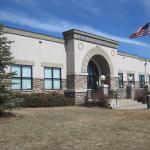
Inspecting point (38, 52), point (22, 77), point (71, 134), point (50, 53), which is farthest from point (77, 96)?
point (71, 134)

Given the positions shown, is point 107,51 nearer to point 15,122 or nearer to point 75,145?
point 15,122

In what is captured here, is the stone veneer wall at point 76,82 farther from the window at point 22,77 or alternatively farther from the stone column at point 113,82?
the stone column at point 113,82

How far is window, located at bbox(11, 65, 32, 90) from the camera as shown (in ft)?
74.2

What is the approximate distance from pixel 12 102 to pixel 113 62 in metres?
17.8

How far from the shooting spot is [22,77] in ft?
75.8

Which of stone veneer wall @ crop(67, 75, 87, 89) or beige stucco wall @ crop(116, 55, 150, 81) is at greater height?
beige stucco wall @ crop(116, 55, 150, 81)

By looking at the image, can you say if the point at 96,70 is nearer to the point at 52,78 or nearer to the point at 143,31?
the point at 52,78

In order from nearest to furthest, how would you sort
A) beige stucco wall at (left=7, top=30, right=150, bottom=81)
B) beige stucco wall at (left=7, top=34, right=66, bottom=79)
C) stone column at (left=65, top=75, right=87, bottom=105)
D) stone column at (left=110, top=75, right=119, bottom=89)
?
beige stucco wall at (left=7, top=34, right=66, bottom=79) → beige stucco wall at (left=7, top=30, right=150, bottom=81) → stone column at (left=65, top=75, right=87, bottom=105) → stone column at (left=110, top=75, right=119, bottom=89)

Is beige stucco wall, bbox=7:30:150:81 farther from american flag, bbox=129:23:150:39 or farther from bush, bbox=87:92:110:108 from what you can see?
american flag, bbox=129:23:150:39

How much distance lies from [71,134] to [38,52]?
568 inches

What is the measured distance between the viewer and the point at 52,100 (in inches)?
894

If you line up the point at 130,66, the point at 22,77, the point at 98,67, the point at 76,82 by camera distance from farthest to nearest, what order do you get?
the point at 130,66 → the point at 98,67 → the point at 76,82 → the point at 22,77

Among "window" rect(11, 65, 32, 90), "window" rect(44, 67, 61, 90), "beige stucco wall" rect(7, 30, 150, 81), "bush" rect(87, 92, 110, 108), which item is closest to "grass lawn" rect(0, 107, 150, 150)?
"window" rect(11, 65, 32, 90)

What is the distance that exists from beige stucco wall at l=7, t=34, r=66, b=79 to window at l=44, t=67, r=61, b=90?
19.5 inches
